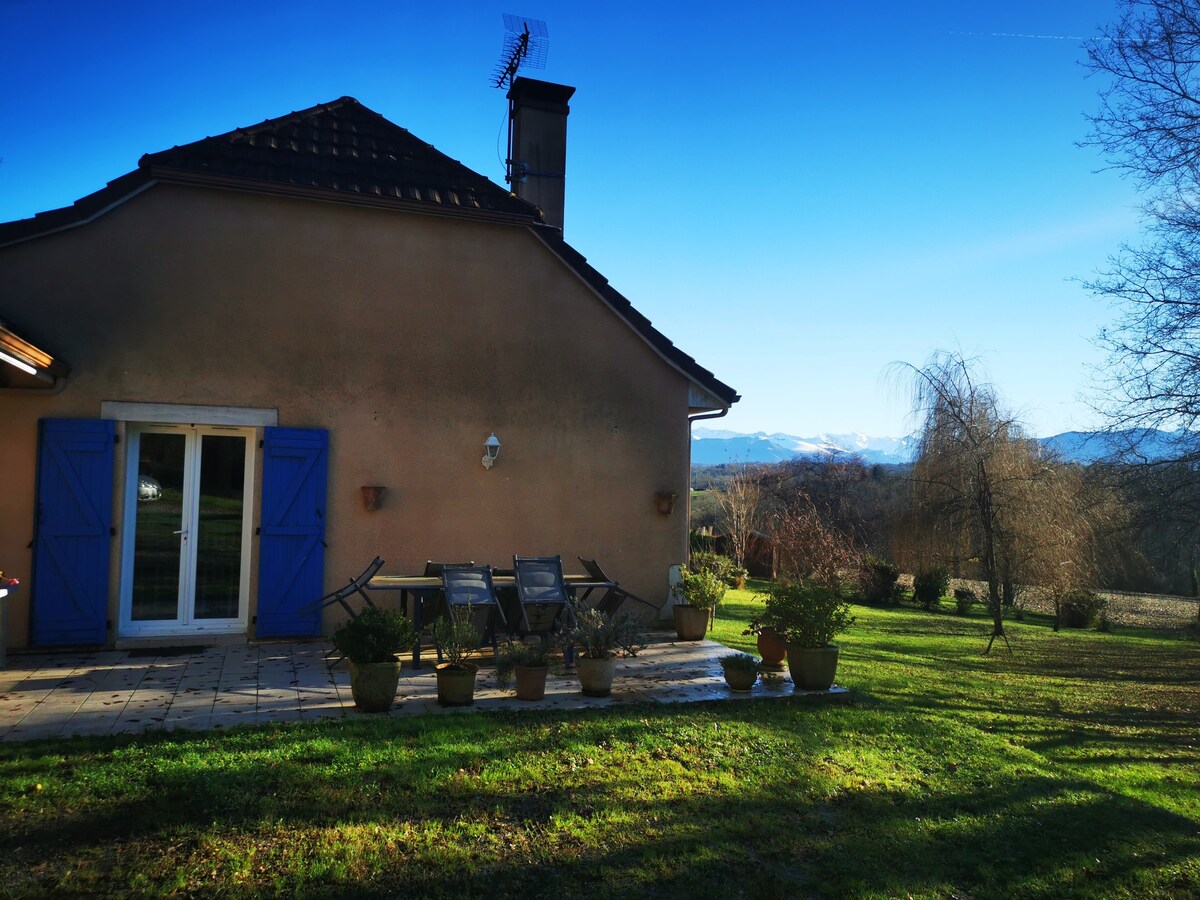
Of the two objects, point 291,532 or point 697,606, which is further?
point 697,606

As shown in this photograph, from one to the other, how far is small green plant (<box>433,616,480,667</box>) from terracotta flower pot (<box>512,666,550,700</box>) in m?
0.38

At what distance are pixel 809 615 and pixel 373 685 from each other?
11.6ft

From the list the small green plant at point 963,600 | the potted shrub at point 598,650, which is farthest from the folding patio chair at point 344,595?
the small green plant at point 963,600

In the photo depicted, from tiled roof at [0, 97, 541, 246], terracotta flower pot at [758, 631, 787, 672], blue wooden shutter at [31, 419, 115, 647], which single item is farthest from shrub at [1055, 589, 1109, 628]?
blue wooden shutter at [31, 419, 115, 647]

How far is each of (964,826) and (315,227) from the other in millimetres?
7621

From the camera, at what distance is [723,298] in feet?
51.0

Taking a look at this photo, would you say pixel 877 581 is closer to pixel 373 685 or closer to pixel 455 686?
pixel 455 686

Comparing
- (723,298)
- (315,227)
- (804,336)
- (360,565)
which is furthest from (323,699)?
(804,336)

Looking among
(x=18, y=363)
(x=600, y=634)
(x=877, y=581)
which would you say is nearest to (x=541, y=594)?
(x=600, y=634)

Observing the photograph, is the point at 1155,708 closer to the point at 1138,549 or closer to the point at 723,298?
the point at 1138,549

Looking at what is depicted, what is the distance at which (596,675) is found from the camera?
5770mm

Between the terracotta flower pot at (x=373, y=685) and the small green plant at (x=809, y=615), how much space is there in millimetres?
3293

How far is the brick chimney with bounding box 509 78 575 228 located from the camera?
1045 centimetres

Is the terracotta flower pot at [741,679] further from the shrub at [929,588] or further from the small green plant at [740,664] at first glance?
the shrub at [929,588]
